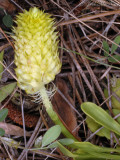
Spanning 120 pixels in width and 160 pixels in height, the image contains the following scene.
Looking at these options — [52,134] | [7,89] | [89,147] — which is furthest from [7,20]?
[89,147]

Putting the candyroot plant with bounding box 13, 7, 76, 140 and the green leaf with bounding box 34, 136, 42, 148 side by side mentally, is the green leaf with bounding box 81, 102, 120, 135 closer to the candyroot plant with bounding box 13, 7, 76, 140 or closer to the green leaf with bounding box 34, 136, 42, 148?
the candyroot plant with bounding box 13, 7, 76, 140

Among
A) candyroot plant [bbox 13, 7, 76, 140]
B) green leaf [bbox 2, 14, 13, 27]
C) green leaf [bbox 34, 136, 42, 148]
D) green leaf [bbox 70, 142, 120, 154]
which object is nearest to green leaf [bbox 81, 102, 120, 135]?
green leaf [bbox 70, 142, 120, 154]

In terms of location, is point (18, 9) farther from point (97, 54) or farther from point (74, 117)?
point (74, 117)

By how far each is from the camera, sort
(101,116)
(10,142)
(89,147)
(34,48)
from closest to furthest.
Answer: (34,48)
(89,147)
(101,116)
(10,142)

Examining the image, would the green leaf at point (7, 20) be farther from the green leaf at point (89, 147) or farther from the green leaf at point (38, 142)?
the green leaf at point (89, 147)

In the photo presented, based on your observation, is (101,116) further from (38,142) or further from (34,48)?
(34,48)

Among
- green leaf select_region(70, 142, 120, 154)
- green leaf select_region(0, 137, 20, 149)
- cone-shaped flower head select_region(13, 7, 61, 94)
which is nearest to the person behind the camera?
cone-shaped flower head select_region(13, 7, 61, 94)
